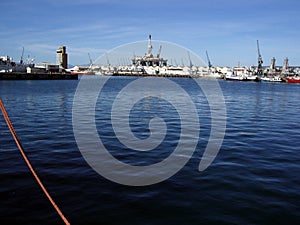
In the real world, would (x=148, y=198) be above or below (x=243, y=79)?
below

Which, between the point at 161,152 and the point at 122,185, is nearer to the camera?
the point at 122,185

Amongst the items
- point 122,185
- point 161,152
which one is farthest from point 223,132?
point 122,185

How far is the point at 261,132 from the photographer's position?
58.7ft

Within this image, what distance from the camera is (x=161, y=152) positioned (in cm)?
1264

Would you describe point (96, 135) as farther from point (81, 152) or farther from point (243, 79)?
point (243, 79)

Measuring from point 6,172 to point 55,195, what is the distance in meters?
2.83

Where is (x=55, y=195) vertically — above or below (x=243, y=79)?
below

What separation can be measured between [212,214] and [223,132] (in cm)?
1090

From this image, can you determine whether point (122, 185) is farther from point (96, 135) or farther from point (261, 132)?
point (261, 132)

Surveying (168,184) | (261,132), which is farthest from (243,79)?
(168,184)

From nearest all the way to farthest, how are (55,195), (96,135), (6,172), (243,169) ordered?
1. (55,195)
2. (6,172)
3. (243,169)
4. (96,135)

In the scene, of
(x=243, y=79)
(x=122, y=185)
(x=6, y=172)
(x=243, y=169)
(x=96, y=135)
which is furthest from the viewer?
(x=243, y=79)

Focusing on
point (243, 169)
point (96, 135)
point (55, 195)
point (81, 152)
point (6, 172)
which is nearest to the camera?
point (55, 195)

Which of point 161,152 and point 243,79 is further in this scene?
point 243,79
